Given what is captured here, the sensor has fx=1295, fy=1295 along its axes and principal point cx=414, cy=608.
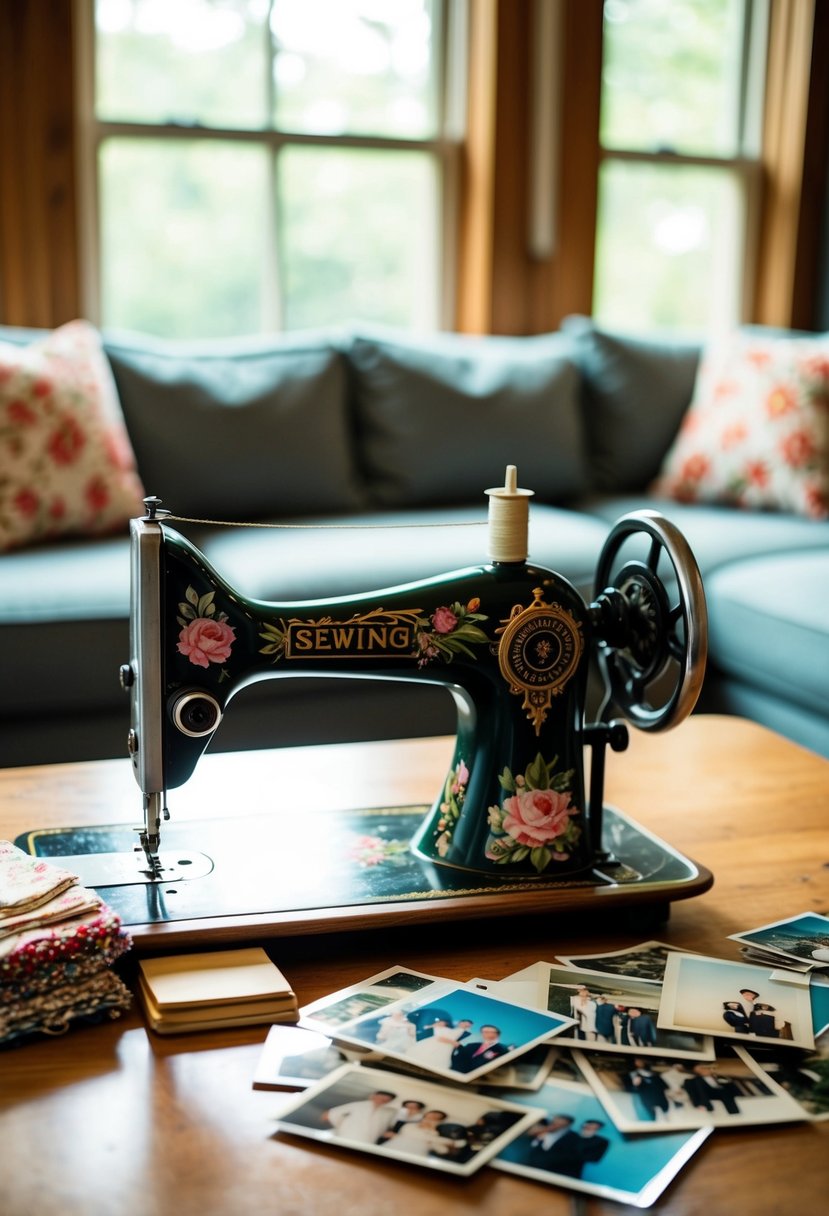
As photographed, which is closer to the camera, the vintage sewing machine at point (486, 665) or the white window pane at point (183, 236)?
the vintage sewing machine at point (486, 665)

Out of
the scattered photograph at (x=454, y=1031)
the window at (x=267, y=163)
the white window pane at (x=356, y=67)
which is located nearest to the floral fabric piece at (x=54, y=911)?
the scattered photograph at (x=454, y=1031)

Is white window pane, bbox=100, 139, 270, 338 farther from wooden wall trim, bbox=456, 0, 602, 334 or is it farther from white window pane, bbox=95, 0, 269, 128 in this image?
wooden wall trim, bbox=456, 0, 602, 334

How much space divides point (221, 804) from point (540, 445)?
1.90 m

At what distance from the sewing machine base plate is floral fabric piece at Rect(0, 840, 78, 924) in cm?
6

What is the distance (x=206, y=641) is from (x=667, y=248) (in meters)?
3.10

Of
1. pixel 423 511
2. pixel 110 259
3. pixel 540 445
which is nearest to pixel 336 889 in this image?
pixel 423 511

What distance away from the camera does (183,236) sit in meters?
3.28

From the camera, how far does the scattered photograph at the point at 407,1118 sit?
2.56ft

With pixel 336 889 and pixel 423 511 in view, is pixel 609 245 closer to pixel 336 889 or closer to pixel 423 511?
pixel 423 511

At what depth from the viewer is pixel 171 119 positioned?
10.5ft

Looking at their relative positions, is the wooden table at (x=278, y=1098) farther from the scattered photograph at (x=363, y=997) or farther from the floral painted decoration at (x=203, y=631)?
the floral painted decoration at (x=203, y=631)

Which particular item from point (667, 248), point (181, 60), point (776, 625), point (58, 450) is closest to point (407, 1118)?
point (776, 625)

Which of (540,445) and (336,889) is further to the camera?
(540,445)

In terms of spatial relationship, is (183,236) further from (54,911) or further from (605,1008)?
(605,1008)
